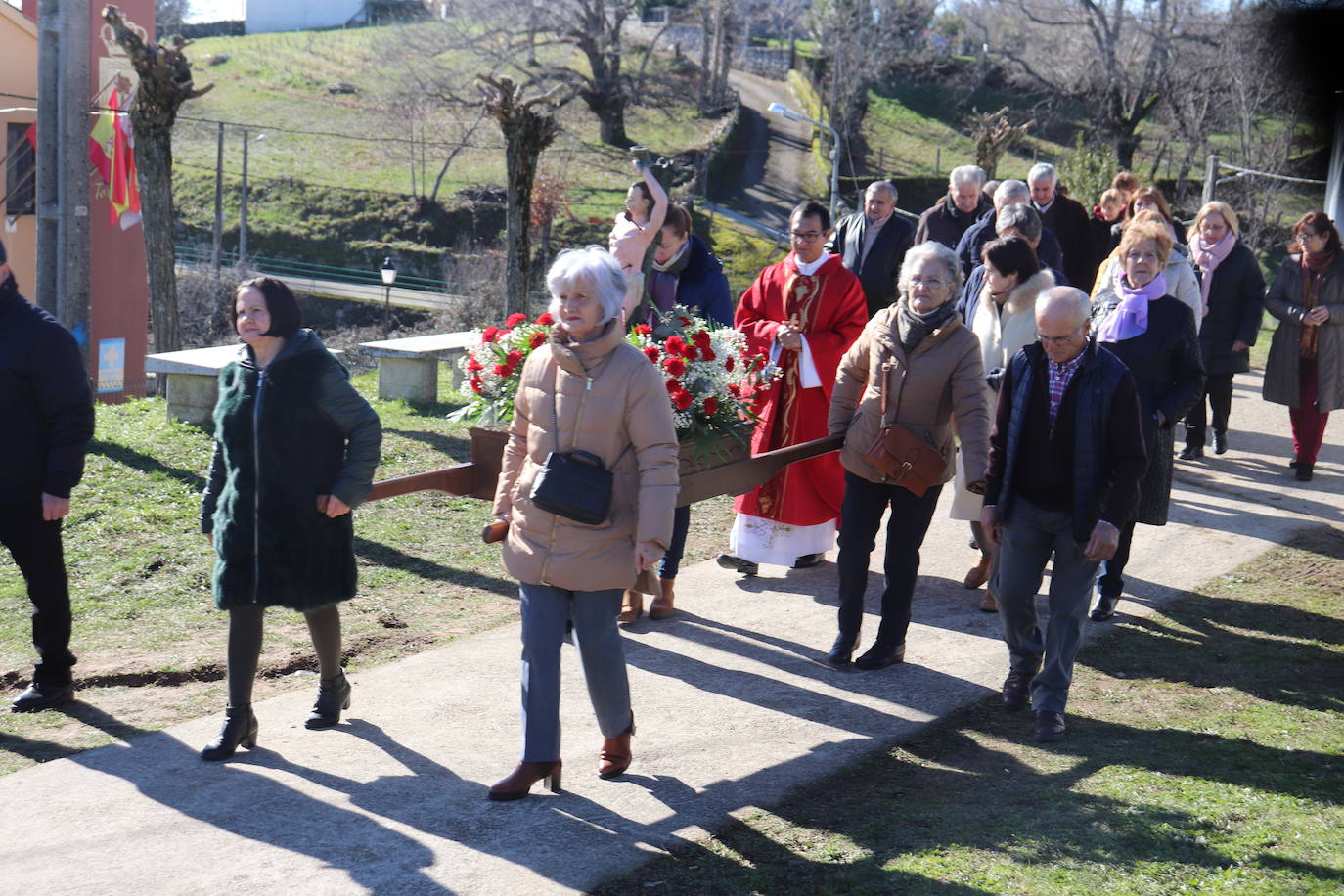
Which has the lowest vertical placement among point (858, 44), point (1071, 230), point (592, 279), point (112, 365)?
point (112, 365)

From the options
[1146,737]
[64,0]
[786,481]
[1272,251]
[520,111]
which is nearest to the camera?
[1146,737]

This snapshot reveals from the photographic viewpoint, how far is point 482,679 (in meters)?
5.64

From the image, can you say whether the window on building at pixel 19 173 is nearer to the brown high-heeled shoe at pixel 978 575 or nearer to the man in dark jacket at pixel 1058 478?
the brown high-heeled shoe at pixel 978 575

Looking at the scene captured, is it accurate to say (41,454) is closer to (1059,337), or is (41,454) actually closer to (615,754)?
(615,754)

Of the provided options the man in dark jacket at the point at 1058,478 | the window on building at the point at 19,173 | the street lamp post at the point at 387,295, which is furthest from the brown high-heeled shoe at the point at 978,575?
the street lamp post at the point at 387,295

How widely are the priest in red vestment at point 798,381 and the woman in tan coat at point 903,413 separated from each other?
2.81 ft

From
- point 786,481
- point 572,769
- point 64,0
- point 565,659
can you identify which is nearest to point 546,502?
point 572,769

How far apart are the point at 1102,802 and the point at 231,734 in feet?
9.76

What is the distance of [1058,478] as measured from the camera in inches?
202

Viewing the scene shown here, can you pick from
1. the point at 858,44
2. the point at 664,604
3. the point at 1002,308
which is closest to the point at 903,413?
the point at 1002,308

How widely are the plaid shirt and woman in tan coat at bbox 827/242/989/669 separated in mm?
490

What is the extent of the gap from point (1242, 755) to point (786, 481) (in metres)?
2.80

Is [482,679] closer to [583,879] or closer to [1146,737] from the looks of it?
[583,879]

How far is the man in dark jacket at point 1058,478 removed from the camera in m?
5.01
